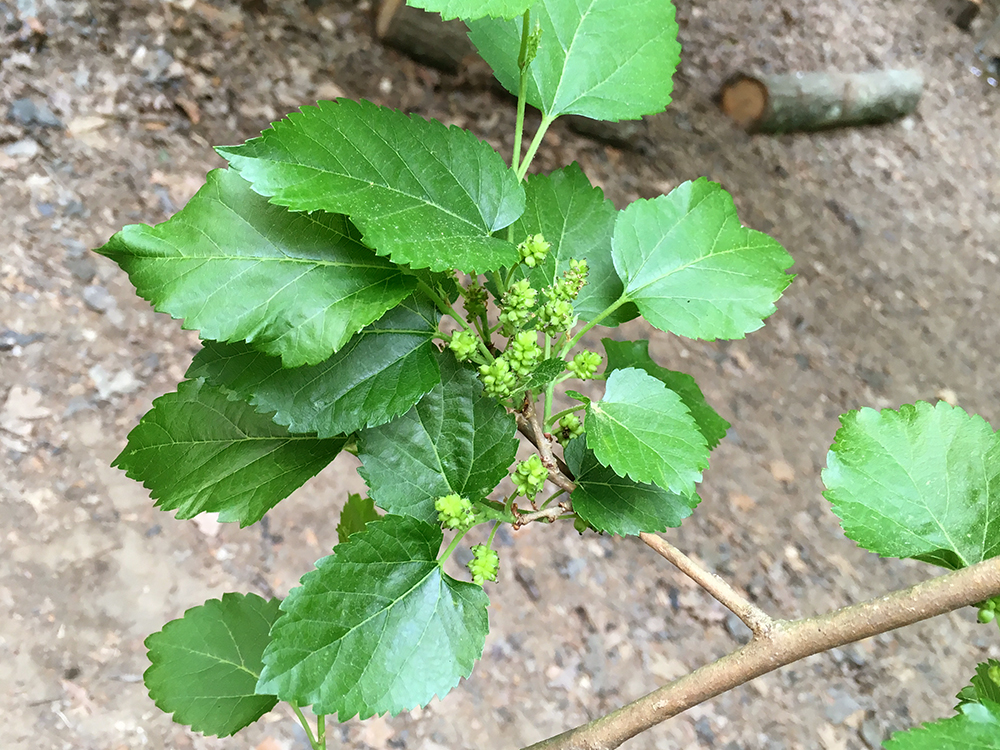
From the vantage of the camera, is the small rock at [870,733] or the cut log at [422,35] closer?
the small rock at [870,733]

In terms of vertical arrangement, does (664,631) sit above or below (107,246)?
below

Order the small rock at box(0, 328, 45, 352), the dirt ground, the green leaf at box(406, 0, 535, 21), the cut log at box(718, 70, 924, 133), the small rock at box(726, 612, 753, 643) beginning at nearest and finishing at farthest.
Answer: the green leaf at box(406, 0, 535, 21), the dirt ground, the small rock at box(0, 328, 45, 352), the small rock at box(726, 612, 753, 643), the cut log at box(718, 70, 924, 133)

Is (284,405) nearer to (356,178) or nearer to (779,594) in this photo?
(356,178)

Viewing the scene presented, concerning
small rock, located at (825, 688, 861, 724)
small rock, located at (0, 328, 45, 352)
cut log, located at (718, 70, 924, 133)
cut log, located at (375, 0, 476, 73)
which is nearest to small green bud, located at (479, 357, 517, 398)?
small rock, located at (0, 328, 45, 352)

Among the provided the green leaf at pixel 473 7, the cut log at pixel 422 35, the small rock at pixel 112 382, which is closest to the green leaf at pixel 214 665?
the green leaf at pixel 473 7

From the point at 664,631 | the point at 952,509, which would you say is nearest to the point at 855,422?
the point at 952,509

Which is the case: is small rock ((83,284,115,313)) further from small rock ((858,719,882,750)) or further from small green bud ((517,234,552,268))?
small rock ((858,719,882,750))

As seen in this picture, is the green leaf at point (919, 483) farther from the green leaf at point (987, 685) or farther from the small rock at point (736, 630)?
the small rock at point (736, 630)
